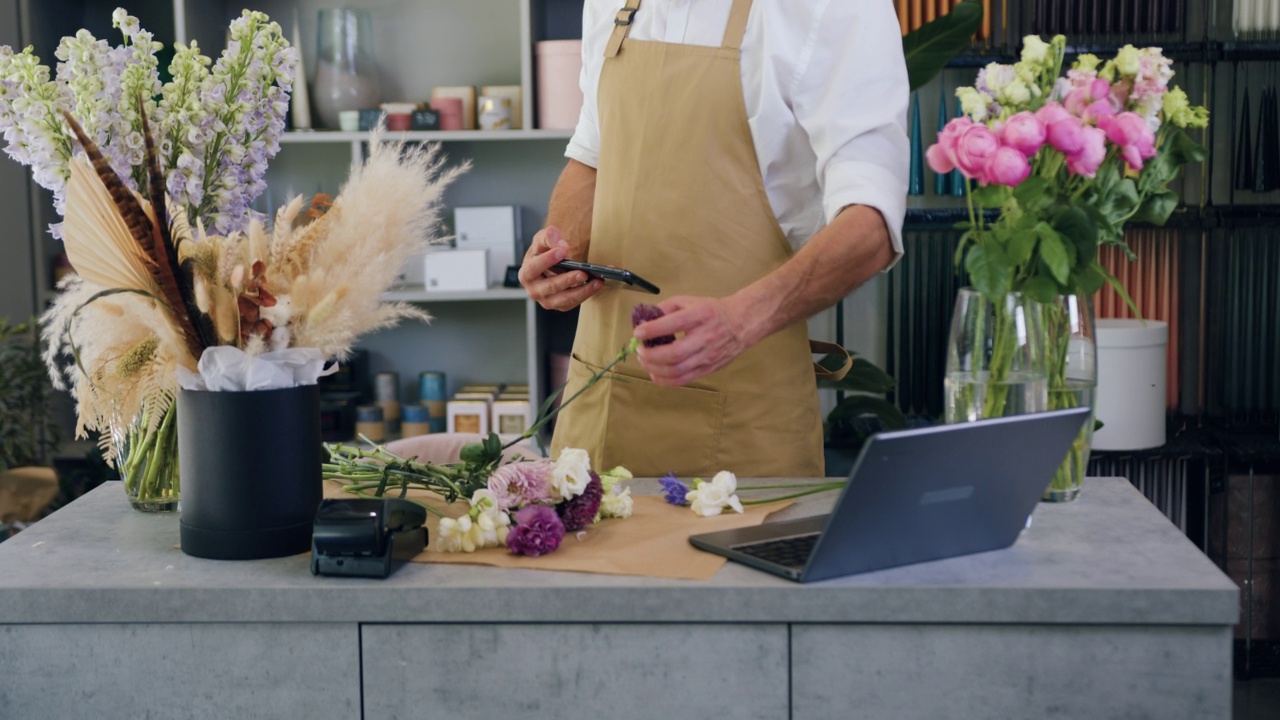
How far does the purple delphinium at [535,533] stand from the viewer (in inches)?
46.1

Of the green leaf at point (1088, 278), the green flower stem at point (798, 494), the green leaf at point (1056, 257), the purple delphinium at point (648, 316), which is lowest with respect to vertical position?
the green flower stem at point (798, 494)

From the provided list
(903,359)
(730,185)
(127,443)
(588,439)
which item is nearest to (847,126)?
(730,185)

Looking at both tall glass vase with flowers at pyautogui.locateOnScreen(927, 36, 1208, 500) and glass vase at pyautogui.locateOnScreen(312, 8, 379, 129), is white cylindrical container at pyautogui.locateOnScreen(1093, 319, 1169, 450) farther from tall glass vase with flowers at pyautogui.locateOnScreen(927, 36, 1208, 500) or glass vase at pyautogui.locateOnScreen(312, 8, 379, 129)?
glass vase at pyautogui.locateOnScreen(312, 8, 379, 129)

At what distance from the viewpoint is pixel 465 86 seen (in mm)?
3631

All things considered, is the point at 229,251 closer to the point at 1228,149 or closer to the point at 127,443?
the point at 127,443

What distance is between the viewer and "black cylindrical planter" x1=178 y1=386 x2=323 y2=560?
1.19 metres

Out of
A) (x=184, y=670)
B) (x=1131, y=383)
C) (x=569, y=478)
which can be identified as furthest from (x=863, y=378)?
(x=184, y=670)

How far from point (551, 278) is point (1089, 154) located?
769 mm

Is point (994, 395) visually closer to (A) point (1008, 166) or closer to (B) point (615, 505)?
(A) point (1008, 166)

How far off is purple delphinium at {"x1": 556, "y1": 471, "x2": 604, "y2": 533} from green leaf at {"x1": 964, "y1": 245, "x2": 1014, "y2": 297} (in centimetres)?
45

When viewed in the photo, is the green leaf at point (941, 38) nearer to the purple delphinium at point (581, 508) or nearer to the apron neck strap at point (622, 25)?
the apron neck strap at point (622, 25)

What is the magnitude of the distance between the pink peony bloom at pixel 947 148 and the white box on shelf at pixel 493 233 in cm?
233

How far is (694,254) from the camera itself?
69.7 inches

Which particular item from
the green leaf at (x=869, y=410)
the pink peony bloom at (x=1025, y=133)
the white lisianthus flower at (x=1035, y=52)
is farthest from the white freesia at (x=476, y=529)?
the green leaf at (x=869, y=410)
